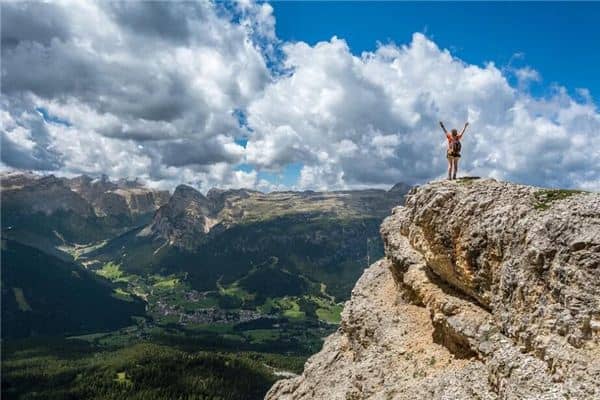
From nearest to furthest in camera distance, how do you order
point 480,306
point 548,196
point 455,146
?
point 548,196 → point 480,306 → point 455,146

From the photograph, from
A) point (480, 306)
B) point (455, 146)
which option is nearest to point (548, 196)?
point (480, 306)

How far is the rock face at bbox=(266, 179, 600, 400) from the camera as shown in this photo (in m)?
23.7

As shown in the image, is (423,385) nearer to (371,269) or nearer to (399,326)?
(399,326)

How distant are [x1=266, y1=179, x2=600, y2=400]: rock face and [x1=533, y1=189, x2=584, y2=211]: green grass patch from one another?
84 millimetres

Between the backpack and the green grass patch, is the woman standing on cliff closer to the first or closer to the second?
the backpack

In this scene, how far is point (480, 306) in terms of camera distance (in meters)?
33.7

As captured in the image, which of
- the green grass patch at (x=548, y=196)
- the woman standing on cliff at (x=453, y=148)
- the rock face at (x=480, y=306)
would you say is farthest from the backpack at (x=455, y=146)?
the green grass patch at (x=548, y=196)

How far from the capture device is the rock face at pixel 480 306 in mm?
23734

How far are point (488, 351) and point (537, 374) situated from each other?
4866 mm

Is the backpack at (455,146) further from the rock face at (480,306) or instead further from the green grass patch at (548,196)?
the green grass patch at (548,196)

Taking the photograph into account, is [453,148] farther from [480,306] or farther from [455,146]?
[480,306]

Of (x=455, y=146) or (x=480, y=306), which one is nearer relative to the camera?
(x=480, y=306)

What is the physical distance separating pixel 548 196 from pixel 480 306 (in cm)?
961

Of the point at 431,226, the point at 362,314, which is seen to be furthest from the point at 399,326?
the point at 431,226
